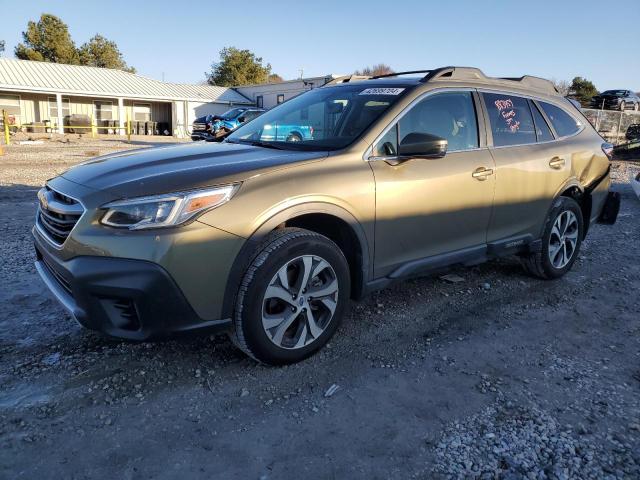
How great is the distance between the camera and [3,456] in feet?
7.27

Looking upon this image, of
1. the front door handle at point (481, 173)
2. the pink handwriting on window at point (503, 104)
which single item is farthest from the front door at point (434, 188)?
the pink handwriting on window at point (503, 104)

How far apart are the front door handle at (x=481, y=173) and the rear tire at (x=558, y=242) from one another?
116 centimetres

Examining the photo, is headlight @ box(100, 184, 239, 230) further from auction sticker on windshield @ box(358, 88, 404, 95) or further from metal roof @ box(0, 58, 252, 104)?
metal roof @ box(0, 58, 252, 104)

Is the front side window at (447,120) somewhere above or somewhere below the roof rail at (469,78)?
below

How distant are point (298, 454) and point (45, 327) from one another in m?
2.22

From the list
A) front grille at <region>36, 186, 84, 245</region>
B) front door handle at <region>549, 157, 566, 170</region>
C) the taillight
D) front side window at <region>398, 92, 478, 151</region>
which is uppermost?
front side window at <region>398, 92, 478, 151</region>

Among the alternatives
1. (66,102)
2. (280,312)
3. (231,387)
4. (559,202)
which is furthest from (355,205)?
(66,102)

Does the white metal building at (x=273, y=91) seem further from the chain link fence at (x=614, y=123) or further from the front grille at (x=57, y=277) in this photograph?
the front grille at (x=57, y=277)

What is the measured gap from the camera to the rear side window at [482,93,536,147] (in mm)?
4129

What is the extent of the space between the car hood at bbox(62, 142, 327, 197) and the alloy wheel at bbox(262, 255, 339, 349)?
0.63 m

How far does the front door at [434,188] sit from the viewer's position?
3309mm

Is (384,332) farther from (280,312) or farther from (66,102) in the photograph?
(66,102)

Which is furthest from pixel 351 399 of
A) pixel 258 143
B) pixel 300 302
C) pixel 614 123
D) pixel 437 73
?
pixel 614 123

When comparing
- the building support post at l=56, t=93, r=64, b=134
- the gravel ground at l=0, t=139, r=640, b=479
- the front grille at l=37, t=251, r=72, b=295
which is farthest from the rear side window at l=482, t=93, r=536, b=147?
the building support post at l=56, t=93, r=64, b=134
